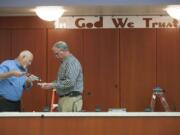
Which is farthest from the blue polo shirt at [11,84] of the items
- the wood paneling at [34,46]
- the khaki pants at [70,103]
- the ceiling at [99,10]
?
the wood paneling at [34,46]

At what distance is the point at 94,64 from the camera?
8562mm

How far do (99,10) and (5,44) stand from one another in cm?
185

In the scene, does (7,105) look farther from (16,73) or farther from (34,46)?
(34,46)

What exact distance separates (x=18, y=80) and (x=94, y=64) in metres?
2.69

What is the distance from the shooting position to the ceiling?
7.40 m

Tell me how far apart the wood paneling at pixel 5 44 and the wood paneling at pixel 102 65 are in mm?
1307

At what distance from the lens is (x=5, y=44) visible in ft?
28.3

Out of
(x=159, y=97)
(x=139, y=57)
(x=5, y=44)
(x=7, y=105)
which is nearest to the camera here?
(x=7, y=105)

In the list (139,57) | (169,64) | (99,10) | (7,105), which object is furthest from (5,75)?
(169,64)

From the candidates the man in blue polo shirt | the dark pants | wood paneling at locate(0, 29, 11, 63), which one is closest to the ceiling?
wood paneling at locate(0, 29, 11, 63)

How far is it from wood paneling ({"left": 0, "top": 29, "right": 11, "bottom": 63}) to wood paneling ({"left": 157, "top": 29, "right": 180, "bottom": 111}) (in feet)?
8.34
